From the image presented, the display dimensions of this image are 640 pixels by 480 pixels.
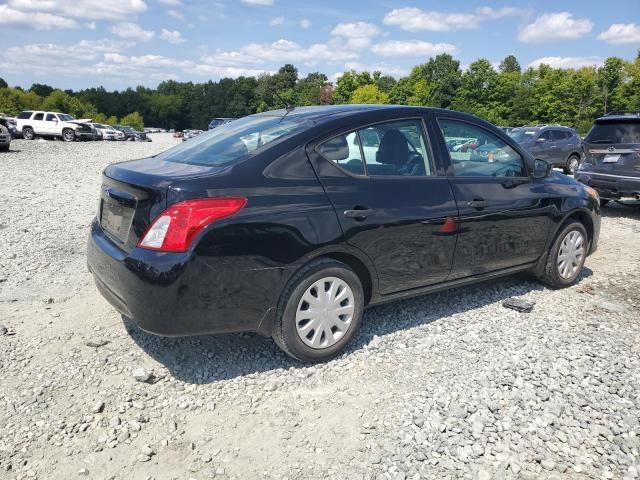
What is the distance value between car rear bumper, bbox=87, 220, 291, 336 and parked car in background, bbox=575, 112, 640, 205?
26.6ft

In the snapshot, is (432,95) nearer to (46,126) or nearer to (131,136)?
(131,136)

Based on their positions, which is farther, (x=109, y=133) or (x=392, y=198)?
(x=109, y=133)

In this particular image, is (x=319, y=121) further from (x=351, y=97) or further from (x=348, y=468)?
(x=351, y=97)

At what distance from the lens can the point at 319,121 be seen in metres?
3.82

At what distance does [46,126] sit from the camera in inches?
1339

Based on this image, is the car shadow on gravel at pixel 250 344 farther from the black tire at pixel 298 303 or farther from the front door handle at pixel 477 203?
the front door handle at pixel 477 203

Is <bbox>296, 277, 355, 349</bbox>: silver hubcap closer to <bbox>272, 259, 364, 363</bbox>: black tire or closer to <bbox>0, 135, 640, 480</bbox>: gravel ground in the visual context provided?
<bbox>272, 259, 364, 363</bbox>: black tire

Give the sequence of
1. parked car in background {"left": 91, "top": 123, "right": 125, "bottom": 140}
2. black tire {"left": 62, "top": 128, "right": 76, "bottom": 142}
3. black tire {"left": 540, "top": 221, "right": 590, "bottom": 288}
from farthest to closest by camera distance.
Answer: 1. parked car in background {"left": 91, "top": 123, "right": 125, "bottom": 140}
2. black tire {"left": 62, "top": 128, "right": 76, "bottom": 142}
3. black tire {"left": 540, "top": 221, "right": 590, "bottom": 288}

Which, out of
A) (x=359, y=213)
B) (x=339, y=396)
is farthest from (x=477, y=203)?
(x=339, y=396)

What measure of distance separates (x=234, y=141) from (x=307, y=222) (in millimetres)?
953

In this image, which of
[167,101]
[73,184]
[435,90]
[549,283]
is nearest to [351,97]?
[435,90]

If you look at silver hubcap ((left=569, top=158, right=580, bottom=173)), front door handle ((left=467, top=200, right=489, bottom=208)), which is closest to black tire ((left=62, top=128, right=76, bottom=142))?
silver hubcap ((left=569, top=158, right=580, bottom=173))

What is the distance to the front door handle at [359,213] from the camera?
3.62 metres

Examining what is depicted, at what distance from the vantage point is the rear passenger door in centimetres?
366
